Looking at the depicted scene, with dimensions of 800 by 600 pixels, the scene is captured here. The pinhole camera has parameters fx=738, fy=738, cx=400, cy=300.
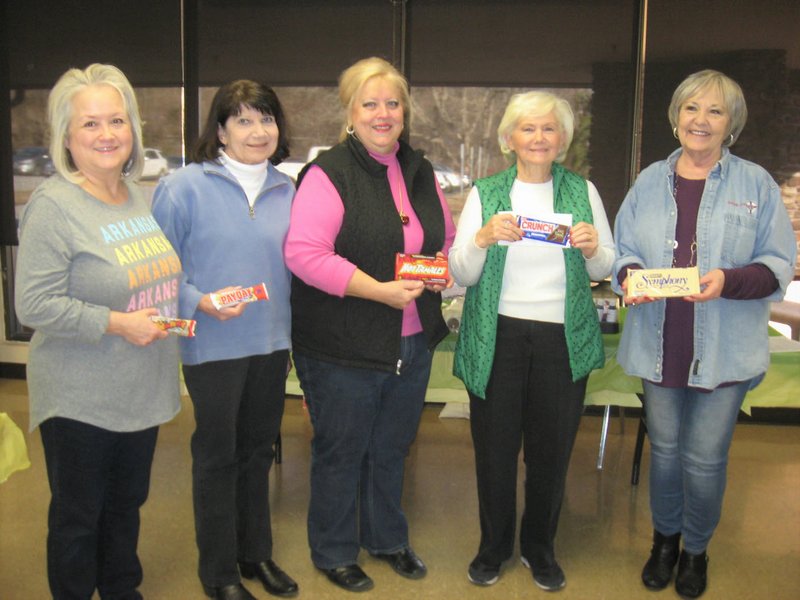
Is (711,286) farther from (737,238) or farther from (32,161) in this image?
(32,161)

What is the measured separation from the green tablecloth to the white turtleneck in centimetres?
125

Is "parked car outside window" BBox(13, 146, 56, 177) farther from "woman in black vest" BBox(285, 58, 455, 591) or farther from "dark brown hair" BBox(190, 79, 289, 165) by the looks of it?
"woman in black vest" BBox(285, 58, 455, 591)

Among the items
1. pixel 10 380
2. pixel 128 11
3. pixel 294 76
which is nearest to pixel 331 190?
pixel 294 76

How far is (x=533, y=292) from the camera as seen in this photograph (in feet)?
7.10

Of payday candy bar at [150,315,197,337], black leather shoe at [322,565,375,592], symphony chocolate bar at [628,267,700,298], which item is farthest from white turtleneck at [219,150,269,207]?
black leather shoe at [322,565,375,592]

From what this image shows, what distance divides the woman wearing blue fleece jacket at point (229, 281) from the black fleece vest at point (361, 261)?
0.09 meters

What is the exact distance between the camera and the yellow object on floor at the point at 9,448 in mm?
1808

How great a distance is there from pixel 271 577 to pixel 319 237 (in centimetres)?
111

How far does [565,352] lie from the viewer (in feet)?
7.18

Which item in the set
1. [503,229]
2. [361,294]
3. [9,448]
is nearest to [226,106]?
[361,294]

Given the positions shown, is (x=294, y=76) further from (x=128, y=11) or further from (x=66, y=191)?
(x=66, y=191)

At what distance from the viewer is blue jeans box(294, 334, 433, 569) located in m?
2.19

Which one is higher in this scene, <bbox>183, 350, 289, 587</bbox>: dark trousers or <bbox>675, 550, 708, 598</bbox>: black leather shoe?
<bbox>183, 350, 289, 587</bbox>: dark trousers

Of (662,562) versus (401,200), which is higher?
(401,200)
